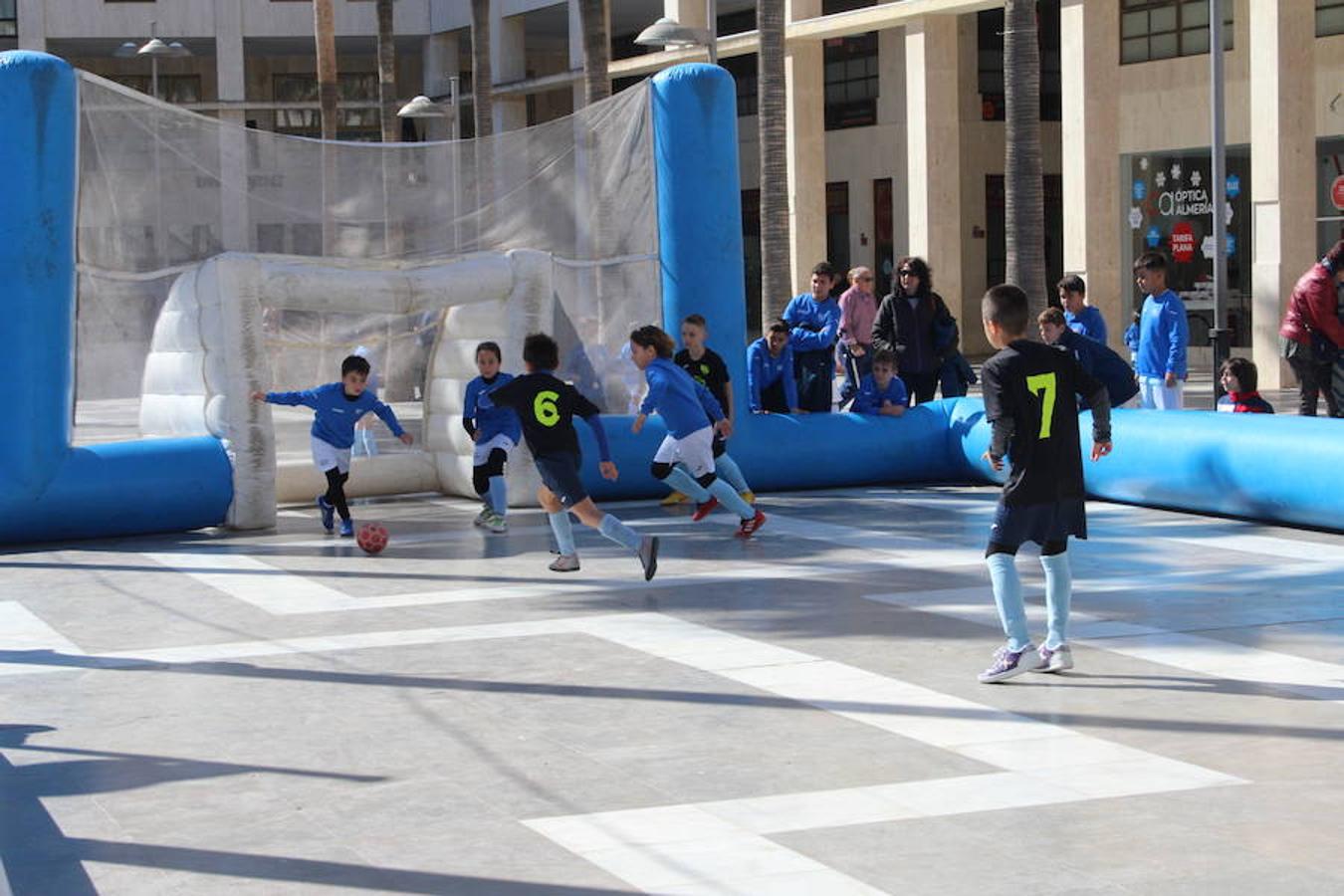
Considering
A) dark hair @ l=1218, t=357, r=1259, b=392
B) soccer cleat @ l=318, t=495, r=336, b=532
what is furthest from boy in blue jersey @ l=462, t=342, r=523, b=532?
dark hair @ l=1218, t=357, r=1259, b=392

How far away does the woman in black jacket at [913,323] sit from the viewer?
1588cm

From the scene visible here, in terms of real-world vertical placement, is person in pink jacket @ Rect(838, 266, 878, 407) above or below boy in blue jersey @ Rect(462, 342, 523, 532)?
above

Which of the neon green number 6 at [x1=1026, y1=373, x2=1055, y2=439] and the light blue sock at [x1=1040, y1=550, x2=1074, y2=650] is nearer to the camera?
the neon green number 6 at [x1=1026, y1=373, x2=1055, y2=439]

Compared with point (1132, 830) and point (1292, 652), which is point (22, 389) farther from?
point (1132, 830)

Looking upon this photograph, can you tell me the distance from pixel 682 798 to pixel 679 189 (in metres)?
9.60

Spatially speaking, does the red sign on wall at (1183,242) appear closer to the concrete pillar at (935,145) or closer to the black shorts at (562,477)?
the concrete pillar at (935,145)

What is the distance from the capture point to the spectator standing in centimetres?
1461

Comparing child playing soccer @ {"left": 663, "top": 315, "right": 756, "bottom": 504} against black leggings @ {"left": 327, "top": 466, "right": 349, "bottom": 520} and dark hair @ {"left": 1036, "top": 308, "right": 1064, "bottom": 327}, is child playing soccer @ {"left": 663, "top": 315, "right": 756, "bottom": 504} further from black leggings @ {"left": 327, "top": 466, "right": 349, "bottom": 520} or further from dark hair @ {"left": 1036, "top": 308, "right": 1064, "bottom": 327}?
black leggings @ {"left": 327, "top": 466, "right": 349, "bottom": 520}

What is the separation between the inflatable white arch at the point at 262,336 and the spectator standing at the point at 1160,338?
14.7 ft

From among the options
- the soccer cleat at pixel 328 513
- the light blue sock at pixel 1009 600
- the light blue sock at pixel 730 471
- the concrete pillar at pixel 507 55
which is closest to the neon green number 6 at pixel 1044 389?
the light blue sock at pixel 1009 600

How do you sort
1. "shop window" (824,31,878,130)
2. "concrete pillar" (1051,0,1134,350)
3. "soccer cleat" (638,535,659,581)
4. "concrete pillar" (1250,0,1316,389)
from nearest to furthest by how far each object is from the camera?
1. "soccer cleat" (638,535,659,581)
2. "concrete pillar" (1250,0,1316,389)
3. "concrete pillar" (1051,0,1134,350)
4. "shop window" (824,31,878,130)

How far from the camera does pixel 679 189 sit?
50.4ft

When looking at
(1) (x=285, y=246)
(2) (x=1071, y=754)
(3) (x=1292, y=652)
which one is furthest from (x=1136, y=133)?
(2) (x=1071, y=754)

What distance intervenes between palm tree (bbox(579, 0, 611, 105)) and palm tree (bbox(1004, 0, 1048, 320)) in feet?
23.6
